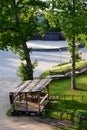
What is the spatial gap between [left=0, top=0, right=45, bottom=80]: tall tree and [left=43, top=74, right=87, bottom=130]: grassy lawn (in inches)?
219

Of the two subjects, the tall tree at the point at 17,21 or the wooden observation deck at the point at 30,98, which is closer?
the wooden observation deck at the point at 30,98

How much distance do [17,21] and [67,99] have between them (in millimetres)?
7764

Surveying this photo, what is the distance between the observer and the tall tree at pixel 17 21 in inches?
1067

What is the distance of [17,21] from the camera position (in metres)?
28.6

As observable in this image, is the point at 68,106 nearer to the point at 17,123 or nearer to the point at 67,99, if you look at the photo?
the point at 67,99

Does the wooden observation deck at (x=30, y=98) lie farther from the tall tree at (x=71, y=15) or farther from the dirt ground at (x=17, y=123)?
the tall tree at (x=71, y=15)

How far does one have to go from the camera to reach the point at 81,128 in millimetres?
22875

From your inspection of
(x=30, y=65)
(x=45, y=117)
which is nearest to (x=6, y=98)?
(x=30, y=65)

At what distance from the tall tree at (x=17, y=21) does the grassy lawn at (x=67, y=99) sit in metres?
5.56

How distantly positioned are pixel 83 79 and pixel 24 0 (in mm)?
10888

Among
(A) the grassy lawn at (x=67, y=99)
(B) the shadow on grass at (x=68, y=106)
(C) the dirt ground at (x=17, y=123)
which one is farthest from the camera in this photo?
(B) the shadow on grass at (x=68, y=106)

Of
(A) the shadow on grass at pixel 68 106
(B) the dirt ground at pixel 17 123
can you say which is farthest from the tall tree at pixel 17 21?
(A) the shadow on grass at pixel 68 106

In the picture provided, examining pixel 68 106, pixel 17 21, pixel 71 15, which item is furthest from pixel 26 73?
pixel 71 15

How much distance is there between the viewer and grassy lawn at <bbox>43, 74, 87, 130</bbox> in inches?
1012
